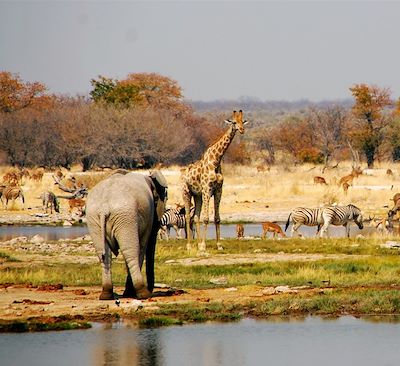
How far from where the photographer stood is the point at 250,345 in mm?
14836

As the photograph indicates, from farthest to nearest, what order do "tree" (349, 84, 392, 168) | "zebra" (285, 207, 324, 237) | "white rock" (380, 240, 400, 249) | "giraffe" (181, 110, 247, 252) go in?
"tree" (349, 84, 392, 168)
"zebra" (285, 207, 324, 237)
"giraffe" (181, 110, 247, 252)
"white rock" (380, 240, 400, 249)

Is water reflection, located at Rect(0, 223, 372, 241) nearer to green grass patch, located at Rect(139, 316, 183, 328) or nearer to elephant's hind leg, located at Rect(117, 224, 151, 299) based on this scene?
elephant's hind leg, located at Rect(117, 224, 151, 299)

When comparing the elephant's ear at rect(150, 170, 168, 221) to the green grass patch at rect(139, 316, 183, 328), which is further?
the elephant's ear at rect(150, 170, 168, 221)

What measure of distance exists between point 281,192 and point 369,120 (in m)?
25.1

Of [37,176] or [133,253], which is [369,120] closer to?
[37,176]

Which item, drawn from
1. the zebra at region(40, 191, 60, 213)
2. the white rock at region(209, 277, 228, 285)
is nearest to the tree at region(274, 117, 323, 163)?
the zebra at region(40, 191, 60, 213)

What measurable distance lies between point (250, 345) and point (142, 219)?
10.7 ft

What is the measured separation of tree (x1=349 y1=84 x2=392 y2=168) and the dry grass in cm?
1301

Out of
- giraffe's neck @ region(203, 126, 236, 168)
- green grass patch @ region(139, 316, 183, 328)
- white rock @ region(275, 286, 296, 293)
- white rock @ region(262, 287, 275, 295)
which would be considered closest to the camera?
green grass patch @ region(139, 316, 183, 328)

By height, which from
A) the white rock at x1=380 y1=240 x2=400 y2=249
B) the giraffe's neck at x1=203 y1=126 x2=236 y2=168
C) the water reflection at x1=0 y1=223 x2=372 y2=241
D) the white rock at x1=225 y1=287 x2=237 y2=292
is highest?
the giraffe's neck at x1=203 y1=126 x2=236 y2=168

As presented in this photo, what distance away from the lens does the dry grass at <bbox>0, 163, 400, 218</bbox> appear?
45.6 meters

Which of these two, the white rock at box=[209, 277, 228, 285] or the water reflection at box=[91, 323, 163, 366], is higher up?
the white rock at box=[209, 277, 228, 285]

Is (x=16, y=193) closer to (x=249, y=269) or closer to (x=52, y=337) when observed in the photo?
(x=249, y=269)

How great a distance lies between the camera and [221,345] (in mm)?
14781
